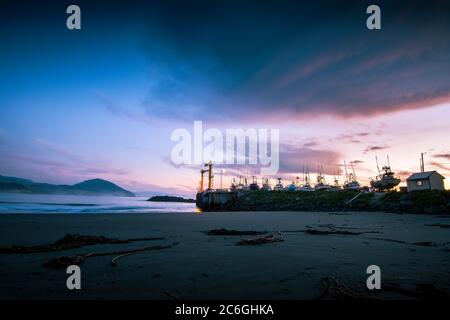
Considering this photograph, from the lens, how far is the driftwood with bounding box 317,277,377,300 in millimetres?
3912

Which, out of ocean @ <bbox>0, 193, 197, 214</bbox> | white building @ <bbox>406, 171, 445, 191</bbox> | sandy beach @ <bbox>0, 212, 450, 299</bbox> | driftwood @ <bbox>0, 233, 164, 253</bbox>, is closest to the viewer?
sandy beach @ <bbox>0, 212, 450, 299</bbox>

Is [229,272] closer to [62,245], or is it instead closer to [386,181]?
[62,245]

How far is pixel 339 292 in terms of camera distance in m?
4.14

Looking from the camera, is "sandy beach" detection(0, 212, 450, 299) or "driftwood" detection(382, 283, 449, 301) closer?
"driftwood" detection(382, 283, 449, 301)

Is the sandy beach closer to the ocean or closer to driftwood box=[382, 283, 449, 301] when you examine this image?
driftwood box=[382, 283, 449, 301]

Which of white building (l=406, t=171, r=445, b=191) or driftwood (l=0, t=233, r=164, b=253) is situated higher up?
white building (l=406, t=171, r=445, b=191)

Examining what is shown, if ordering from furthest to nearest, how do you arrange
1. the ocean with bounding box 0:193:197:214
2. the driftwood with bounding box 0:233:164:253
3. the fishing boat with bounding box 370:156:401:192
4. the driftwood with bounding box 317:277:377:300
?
1. the fishing boat with bounding box 370:156:401:192
2. the ocean with bounding box 0:193:197:214
3. the driftwood with bounding box 0:233:164:253
4. the driftwood with bounding box 317:277:377:300

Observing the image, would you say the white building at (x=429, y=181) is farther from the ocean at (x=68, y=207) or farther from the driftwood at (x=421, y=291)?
the driftwood at (x=421, y=291)

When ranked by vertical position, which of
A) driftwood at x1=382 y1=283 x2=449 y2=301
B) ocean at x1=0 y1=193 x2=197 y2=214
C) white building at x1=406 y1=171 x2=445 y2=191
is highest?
white building at x1=406 y1=171 x2=445 y2=191

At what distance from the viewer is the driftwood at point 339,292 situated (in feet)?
12.8

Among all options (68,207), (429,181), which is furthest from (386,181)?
(68,207)

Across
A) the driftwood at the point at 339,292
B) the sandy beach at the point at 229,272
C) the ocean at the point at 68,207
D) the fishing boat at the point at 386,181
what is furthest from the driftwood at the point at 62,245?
the fishing boat at the point at 386,181

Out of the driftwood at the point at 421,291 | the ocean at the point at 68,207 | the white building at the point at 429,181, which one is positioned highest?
the white building at the point at 429,181

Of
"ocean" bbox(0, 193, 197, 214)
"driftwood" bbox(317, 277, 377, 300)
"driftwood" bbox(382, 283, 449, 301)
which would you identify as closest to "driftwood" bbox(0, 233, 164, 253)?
"driftwood" bbox(317, 277, 377, 300)
